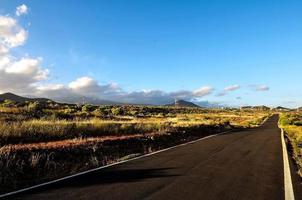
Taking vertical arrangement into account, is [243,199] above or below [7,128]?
below

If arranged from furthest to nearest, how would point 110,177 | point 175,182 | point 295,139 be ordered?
point 295,139
point 110,177
point 175,182

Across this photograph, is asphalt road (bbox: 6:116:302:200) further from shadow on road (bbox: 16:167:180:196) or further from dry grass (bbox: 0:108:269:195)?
dry grass (bbox: 0:108:269:195)

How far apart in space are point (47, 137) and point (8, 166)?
9.94m

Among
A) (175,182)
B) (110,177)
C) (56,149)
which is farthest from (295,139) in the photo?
(110,177)

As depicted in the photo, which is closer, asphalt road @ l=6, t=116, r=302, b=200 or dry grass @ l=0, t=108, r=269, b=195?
asphalt road @ l=6, t=116, r=302, b=200

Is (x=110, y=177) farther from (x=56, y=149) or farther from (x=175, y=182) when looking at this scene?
(x=56, y=149)

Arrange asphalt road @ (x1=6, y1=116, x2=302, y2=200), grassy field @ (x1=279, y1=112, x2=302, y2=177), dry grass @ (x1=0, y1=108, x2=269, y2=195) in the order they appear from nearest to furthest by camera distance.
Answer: asphalt road @ (x1=6, y1=116, x2=302, y2=200) → dry grass @ (x1=0, y1=108, x2=269, y2=195) → grassy field @ (x1=279, y1=112, x2=302, y2=177)

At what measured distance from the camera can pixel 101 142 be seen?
1730 centimetres

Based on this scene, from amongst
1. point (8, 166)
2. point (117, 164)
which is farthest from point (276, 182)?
point (8, 166)

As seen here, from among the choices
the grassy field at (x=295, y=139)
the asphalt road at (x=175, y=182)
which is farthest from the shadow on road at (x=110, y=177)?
the grassy field at (x=295, y=139)

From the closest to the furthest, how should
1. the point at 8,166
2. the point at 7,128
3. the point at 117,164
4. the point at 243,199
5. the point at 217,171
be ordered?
the point at 243,199 < the point at 8,166 < the point at 217,171 < the point at 117,164 < the point at 7,128

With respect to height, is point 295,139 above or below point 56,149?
below

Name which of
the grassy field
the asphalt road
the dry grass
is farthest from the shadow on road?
the grassy field

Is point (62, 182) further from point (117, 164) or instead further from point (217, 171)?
point (217, 171)
